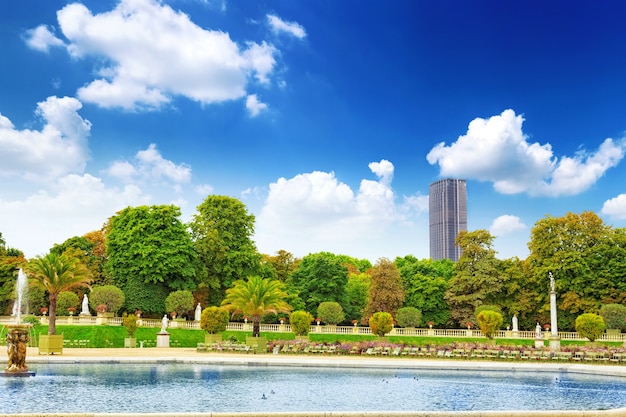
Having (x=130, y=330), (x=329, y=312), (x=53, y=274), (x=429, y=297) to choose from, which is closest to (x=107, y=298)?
(x=130, y=330)

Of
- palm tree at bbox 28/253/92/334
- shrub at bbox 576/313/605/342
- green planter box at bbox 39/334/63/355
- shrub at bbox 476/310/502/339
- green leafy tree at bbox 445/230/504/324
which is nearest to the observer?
green planter box at bbox 39/334/63/355

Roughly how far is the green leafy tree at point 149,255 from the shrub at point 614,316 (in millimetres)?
32927

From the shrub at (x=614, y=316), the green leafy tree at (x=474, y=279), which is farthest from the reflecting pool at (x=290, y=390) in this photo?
the green leafy tree at (x=474, y=279)

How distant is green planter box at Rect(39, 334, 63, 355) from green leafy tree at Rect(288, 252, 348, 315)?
93.6 ft

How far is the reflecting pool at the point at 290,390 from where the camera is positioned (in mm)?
15000

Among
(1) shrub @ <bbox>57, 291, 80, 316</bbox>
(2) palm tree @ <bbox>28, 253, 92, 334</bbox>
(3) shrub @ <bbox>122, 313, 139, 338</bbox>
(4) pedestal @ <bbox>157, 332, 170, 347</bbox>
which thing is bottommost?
(4) pedestal @ <bbox>157, 332, 170, 347</bbox>

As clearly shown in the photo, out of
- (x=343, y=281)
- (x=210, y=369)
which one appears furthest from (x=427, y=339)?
(x=210, y=369)

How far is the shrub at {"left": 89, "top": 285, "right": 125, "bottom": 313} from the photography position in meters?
49.7

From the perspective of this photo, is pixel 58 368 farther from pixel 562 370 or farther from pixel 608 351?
pixel 608 351

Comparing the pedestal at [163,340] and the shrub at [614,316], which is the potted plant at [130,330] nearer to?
the pedestal at [163,340]

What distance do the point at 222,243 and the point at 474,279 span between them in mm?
22581

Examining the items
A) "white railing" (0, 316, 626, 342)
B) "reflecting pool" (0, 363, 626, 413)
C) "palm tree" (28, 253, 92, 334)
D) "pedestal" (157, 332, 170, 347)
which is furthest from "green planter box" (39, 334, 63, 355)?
"white railing" (0, 316, 626, 342)

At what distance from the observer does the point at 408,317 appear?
55.2 meters

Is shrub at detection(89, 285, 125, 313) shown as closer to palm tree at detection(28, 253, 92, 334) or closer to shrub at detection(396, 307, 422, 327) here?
palm tree at detection(28, 253, 92, 334)
